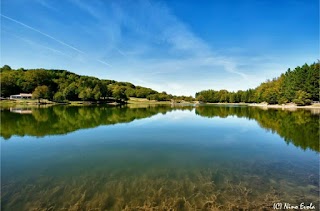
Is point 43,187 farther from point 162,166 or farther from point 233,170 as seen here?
point 233,170

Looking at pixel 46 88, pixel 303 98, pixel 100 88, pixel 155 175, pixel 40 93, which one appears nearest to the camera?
pixel 155 175

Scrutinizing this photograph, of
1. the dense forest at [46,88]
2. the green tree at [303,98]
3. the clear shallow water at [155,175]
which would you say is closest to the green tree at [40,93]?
the dense forest at [46,88]

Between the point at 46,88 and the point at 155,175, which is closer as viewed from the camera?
the point at 155,175

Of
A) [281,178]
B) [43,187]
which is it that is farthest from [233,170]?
[43,187]

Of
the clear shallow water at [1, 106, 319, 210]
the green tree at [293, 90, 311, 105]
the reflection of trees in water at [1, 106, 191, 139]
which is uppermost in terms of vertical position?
the green tree at [293, 90, 311, 105]

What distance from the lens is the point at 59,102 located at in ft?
343

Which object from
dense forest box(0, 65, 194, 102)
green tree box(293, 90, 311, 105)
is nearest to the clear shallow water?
green tree box(293, 90, 311, 105)

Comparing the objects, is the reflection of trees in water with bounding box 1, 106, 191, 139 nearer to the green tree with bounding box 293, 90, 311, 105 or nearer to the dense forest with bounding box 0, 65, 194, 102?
the dense forest with bounding box 0, 65, 194, 102

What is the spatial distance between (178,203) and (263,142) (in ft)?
53.2

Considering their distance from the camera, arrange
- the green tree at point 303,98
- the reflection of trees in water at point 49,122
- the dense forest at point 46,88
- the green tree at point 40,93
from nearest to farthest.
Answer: the reflection of trees in water at point 49,122 → the green tree at point 303,98 → the green tree at point 40,93 → the dense forest at point 46,88

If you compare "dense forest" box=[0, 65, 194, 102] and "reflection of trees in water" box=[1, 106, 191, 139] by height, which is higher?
"dense forest" box=[0, 65, 194, 102]

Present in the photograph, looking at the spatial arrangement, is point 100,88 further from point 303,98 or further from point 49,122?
point 303,98

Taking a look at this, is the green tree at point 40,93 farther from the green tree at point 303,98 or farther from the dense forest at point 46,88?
the green tree at point 303,98

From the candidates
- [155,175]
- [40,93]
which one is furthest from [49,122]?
[40,93]
